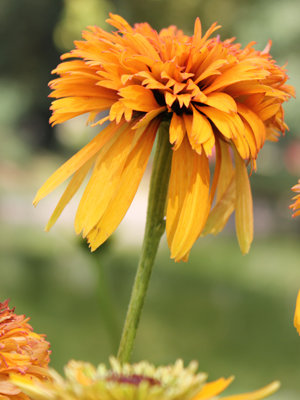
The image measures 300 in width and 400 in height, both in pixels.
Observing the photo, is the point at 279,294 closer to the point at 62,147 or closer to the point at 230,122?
the point at 230,122

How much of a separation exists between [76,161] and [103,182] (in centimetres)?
3

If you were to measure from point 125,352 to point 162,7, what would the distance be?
8.37m

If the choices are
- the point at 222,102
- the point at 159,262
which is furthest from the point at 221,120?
the point at 159,262

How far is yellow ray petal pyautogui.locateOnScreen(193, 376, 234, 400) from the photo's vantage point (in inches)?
13.6

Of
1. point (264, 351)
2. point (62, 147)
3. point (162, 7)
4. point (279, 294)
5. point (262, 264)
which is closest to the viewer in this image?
point (264, 351)

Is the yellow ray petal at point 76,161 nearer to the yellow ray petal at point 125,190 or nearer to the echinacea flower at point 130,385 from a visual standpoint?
the yellow ray petal at point 125,190

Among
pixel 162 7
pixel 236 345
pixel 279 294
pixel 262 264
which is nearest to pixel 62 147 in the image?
pixel 162 7

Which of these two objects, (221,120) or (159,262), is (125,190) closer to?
(221,120)

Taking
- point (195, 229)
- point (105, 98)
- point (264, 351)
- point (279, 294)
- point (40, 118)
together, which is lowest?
point (195, 229)

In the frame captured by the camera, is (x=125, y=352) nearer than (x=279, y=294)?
Yes

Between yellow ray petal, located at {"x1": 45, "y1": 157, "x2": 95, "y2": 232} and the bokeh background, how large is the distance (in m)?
0.44

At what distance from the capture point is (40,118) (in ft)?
36.9

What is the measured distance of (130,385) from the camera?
1.04 feet

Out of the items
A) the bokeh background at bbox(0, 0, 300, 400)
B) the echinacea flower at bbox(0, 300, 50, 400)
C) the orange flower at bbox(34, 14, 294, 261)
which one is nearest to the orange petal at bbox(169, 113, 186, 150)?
the orange flower at bbox(34, 14, 294, 261)
